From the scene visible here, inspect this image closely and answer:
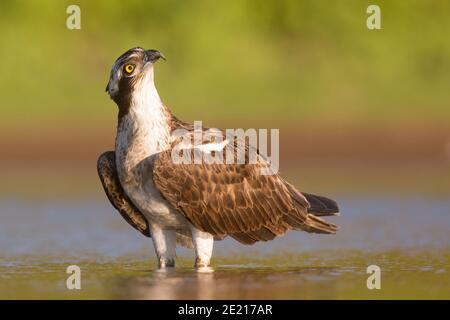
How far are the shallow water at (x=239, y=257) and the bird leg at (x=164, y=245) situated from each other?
0.79 ft

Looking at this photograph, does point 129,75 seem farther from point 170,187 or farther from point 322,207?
point 322,207

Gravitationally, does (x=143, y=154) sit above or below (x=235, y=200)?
above

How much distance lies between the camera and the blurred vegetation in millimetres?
27594

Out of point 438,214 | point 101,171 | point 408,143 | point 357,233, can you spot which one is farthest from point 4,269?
point 408,143

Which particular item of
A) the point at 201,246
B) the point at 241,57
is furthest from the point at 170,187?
the point at 241,57

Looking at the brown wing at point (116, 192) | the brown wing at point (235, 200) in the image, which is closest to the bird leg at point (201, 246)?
the brown wing at point (235, 200)

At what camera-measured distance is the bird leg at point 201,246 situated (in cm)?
1598

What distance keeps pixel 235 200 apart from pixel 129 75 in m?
1.79

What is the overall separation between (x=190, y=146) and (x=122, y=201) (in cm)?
98

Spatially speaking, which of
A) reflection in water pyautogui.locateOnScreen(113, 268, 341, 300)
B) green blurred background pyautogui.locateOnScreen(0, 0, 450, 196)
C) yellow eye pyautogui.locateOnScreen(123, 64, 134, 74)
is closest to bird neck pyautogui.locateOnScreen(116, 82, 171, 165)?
yellow eye pyautogui.locateOnScreen(123, 64, 134, 74)

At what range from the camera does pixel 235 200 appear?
A: 641 inches

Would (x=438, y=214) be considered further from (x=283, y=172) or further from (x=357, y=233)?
(x=283, y=172)

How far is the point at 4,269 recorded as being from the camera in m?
16.5

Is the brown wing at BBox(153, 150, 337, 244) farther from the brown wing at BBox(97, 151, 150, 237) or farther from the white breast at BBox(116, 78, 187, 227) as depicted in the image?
the brown wing at BBox(97, 151, 150, 237)
